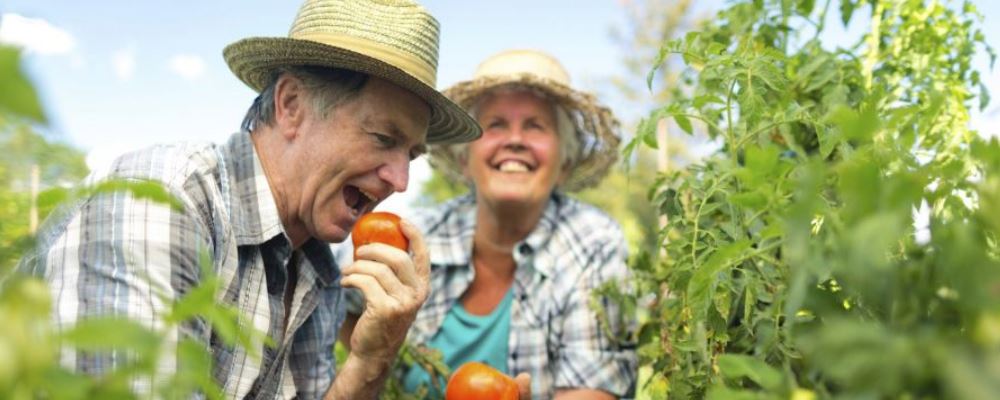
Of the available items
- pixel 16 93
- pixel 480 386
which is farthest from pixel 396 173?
pixel 16 93

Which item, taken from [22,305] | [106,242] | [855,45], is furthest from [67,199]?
[855,45]

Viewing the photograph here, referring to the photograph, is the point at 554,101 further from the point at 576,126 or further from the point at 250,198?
the point at 250,198

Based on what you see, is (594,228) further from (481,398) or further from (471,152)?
(481,398)

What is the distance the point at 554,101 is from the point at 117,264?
1.97 meters

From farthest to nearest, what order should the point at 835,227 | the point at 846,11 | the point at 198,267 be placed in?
the point at 846,11
the point at 198,267
the point at 835,227

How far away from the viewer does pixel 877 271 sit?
58cm

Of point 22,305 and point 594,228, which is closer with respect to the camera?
point 22,305

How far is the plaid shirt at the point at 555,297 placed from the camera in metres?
2.85

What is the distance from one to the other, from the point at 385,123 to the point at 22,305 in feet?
5.32

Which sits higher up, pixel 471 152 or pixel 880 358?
pixel 471 152

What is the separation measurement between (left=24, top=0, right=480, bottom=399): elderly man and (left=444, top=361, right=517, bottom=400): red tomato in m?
0.18

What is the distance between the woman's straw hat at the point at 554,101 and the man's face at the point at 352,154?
0.98 meters

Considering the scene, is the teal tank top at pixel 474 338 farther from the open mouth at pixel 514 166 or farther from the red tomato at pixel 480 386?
the red tomato at pixel 480 386

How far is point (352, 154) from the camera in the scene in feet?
6.81
